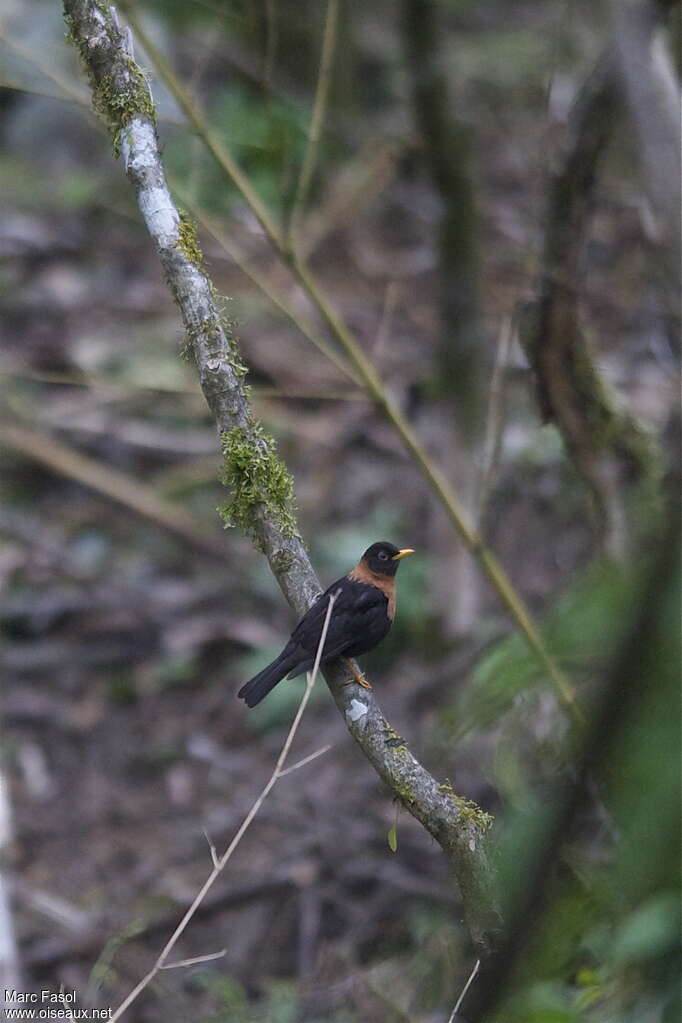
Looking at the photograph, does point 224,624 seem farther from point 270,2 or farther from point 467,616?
point 270,2

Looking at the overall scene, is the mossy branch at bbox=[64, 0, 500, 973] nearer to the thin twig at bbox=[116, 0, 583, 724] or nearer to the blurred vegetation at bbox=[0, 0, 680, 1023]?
the blurred vegetation at bbox=[0, 0, 680, 1023]

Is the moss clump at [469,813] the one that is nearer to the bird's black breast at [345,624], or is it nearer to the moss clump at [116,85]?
the bird's black breast at [345,624]

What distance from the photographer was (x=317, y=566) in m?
6.60

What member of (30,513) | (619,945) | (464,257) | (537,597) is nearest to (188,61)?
(30,513)

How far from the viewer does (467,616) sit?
19.5 ft

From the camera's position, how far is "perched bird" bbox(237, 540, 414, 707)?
7.72 ft

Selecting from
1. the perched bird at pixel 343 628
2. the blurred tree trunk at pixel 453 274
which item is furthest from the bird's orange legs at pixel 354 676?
the blurred tree trunk at pixel 453 274

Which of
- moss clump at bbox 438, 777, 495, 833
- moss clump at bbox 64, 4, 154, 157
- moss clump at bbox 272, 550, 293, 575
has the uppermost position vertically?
moss clump at bbox 64, 4, 154, 157

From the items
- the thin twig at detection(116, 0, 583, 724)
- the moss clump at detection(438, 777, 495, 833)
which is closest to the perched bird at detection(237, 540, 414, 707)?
the moss clump at detection(438, 777, 495, 833)

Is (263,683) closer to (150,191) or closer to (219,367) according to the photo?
(219,367)

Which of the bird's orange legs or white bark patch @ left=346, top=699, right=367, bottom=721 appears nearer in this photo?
white bark patch @ left=346, top=699, right=367, bottom=721

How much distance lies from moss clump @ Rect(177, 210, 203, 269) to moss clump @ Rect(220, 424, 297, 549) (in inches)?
15.0

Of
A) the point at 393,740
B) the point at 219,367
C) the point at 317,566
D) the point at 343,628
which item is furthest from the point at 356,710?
the point at 317,566

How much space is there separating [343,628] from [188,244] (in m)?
0.92
